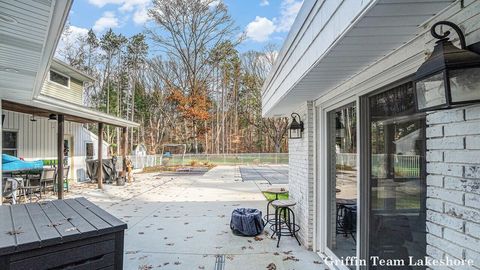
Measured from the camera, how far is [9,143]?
885cm

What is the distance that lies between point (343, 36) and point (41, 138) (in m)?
11.2

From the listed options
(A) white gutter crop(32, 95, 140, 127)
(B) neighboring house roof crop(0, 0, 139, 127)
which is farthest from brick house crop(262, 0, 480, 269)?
(A) white gutter crop(32, 95, 140, 127)

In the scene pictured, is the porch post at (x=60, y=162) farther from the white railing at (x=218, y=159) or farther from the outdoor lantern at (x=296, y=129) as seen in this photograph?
the white railing at (x=218, y=159)

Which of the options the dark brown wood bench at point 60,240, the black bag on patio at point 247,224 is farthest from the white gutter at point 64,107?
the black bag on patio at point 247,224

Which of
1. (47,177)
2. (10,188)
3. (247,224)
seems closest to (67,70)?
(47,177)

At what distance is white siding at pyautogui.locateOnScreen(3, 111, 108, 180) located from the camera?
29.9 feet

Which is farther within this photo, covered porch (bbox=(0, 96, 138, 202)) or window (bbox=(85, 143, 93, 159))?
window (bbox=(85, 143, 93, 159))

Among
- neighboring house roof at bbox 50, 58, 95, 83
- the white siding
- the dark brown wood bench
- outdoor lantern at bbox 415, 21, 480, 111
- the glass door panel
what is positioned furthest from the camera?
neighboring house roof at bbox 50, 58, 95, 83

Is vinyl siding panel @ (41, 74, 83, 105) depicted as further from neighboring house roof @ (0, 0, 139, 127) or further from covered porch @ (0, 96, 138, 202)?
neighboring house roof @ (0, 0, 139, 127)

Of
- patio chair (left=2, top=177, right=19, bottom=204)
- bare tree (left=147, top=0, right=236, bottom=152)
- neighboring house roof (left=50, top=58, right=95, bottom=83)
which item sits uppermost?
bare tree (left=147, top=0, right=236, bottom=152)

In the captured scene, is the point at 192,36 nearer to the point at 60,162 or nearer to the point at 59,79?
the point at 59,79

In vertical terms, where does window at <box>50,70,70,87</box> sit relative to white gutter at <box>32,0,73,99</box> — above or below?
above

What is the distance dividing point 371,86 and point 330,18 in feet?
3.20

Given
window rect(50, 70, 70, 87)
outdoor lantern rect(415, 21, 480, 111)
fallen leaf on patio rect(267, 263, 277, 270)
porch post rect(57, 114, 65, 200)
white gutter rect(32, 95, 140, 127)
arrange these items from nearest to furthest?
outdoor lantern rect(415, 21, 480, 111) → fallen leaf on patio rect(267, 263, 277, 270) → white gutter rect(32, 95, 140, 127) → porch post rect(57, 114, 65, 200) → window rect(50, 70, 70, 87)
